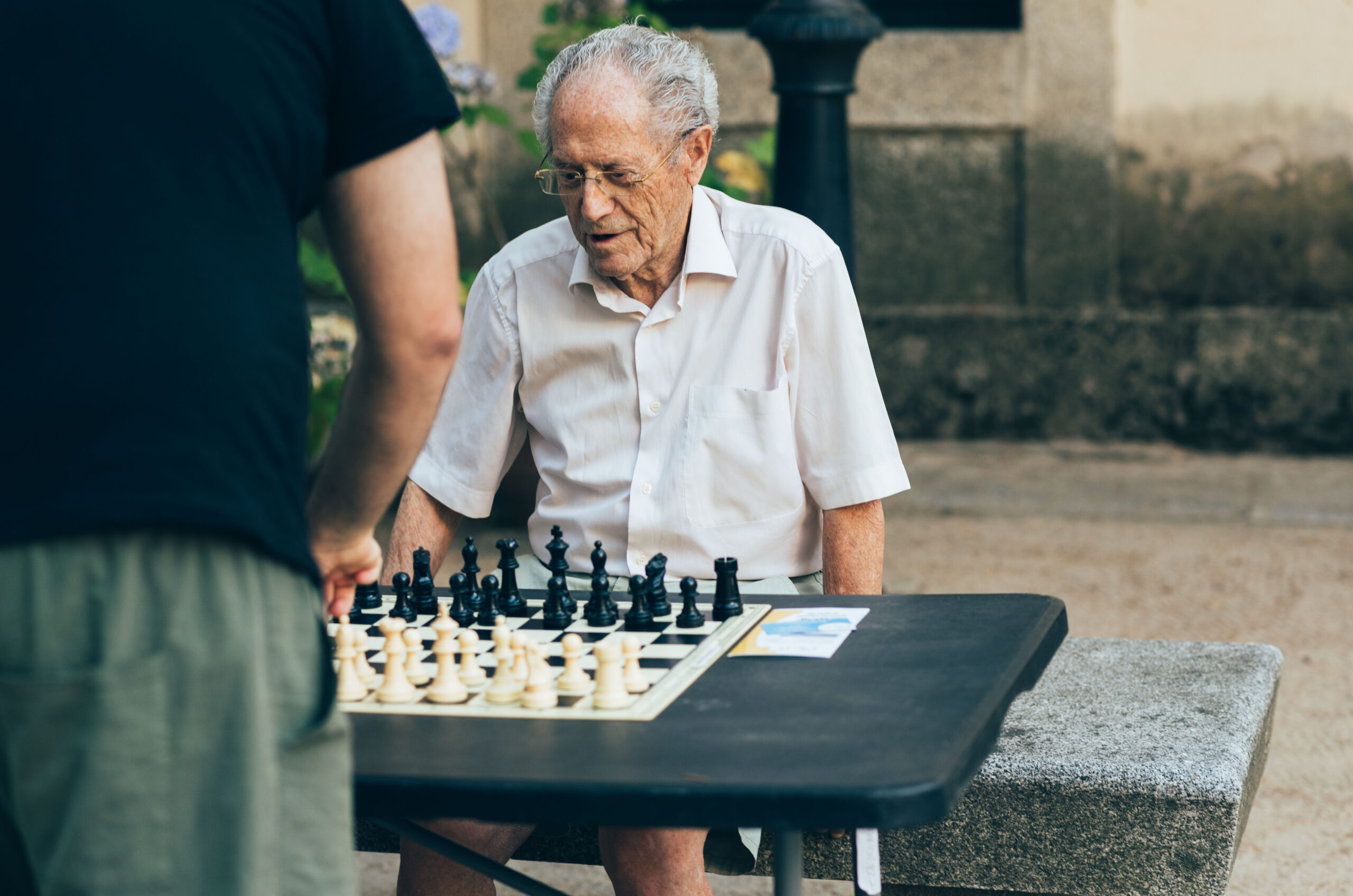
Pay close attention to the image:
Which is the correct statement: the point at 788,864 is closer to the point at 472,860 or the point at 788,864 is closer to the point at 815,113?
the point at 472,860

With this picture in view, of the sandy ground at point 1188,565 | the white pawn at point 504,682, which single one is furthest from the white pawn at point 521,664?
the sandy ground at point 1188,565

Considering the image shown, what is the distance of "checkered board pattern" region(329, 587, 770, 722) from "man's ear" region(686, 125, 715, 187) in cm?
75

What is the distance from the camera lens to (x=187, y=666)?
4.23ft

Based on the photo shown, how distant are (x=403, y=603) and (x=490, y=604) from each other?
0.12 meters

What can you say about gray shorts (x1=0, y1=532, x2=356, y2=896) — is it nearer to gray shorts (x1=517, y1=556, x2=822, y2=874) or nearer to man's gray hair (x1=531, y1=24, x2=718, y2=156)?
gray shorts (x1=517, y1=556, x2=822, y2=874)

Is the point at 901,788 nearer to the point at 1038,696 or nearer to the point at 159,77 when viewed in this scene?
the point at 159,77

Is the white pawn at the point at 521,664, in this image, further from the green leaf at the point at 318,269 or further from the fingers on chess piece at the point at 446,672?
the green leaf at the point at 318,269

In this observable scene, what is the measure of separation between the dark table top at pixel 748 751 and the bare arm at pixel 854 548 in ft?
2.13

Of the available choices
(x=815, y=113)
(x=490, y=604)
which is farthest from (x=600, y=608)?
(x=815, y=113)

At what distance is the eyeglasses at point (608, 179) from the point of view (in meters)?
2.47

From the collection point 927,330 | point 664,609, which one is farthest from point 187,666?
point 927,330

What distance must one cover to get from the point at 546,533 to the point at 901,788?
1.33 m

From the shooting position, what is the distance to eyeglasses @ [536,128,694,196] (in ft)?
8.11

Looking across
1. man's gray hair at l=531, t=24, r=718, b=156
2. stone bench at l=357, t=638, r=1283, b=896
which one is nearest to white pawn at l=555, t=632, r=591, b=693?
stone bench at l=357, t=638, r=1283, b=896
